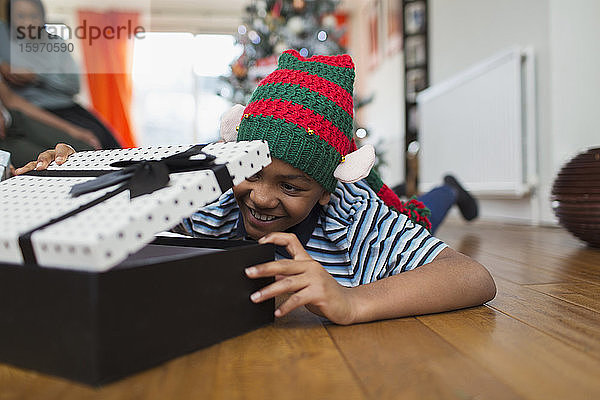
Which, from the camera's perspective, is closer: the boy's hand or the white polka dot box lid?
the white polka dot box lid

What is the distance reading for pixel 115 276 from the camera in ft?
1.80

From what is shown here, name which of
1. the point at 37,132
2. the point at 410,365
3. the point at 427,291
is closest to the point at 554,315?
the point at 427,291

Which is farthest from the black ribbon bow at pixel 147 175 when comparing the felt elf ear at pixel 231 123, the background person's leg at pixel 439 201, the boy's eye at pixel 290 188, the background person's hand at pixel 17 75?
the background person's hand at pixel 17 75

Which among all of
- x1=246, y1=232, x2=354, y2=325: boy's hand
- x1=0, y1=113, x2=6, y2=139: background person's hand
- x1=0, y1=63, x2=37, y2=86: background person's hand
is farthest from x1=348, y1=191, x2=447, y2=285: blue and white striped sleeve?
x1=0, y1=63, x2=37, y2=86: background person's hand

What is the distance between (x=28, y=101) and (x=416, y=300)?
8.35 ft

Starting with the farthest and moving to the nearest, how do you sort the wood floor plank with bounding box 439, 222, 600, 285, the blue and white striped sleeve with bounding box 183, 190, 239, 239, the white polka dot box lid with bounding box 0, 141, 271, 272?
1. the wood floor plank with bounding box 439, 222, 600, 285
2. the blue and white striped sleeve with bounding box 183, 190, 239, 239
3. the white polka dot box lid with bounding box 0, 141, 271, 272

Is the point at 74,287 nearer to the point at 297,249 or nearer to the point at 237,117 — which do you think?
the point at 297,249

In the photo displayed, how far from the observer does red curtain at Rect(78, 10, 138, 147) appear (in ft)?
19.3

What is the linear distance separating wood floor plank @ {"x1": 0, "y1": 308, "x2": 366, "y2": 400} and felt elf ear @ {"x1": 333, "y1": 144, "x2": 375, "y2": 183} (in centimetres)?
32

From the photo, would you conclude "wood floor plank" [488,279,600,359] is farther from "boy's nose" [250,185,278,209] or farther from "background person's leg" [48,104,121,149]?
"background person's leg" [48,104,121,149]

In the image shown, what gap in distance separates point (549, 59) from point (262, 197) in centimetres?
238

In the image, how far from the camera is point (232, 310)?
0.72 m

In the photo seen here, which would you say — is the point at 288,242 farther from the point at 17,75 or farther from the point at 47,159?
the point at 17,75

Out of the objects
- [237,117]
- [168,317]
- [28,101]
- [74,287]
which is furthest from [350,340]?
[28,101]
